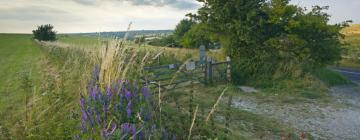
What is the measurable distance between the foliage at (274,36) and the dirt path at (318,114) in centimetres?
297

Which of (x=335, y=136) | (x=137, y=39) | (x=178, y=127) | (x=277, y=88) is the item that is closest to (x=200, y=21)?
(x=277, y=88)

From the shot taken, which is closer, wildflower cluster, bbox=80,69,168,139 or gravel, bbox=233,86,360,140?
wildflower cluster, bbox=80,69,168,139

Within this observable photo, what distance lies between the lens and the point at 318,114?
Answer: 9.41 metres

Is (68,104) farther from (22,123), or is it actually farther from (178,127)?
(178,127)

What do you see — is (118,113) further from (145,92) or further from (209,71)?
(209,71)

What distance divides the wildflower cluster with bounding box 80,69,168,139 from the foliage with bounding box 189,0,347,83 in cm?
1118

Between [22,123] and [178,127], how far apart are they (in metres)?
2.08

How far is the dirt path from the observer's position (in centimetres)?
774

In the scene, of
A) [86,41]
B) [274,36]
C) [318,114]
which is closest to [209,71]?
[274,36]

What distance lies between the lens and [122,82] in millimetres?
3996

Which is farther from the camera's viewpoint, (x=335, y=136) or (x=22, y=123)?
(x=335, y=136)

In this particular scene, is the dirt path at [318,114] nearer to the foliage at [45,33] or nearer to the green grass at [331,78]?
the green grass at [331,78]

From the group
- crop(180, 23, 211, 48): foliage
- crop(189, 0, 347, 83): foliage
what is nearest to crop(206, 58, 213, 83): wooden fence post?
crop(189, 0, 347, 83): foliage

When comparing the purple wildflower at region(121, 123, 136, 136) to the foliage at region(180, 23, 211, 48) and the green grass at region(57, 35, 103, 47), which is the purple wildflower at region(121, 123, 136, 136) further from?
the foliage at region(180, 23, 211, 48)
